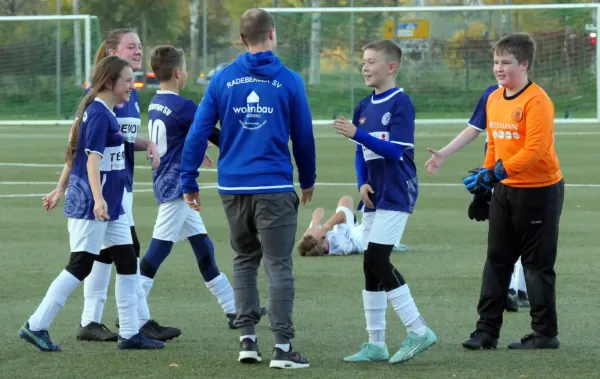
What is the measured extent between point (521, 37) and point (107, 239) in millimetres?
2765

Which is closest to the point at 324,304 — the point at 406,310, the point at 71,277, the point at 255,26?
the point at 406,310

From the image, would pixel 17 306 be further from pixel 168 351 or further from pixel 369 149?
pixel 369 149

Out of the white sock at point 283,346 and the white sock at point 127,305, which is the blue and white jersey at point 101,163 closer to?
the white sock at point 127,305

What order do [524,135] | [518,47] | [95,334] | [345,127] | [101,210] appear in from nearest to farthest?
[345,127] → [101,210] → [524,135] → [518,47] → [95,334]

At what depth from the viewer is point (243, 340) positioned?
732 centimetres

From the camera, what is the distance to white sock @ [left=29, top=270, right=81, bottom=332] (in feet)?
25.3

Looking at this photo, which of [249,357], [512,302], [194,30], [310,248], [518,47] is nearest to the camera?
[249,357]

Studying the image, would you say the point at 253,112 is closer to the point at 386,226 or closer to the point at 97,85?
the point at 386,226

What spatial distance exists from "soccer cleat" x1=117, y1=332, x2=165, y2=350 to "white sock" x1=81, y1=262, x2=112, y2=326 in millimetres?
480

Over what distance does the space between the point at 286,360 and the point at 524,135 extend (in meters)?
1.93

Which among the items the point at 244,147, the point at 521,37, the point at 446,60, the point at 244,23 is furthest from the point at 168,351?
the point at 446,60

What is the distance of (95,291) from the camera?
834cm

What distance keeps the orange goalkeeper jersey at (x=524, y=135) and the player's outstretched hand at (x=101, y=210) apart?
92.0 inches

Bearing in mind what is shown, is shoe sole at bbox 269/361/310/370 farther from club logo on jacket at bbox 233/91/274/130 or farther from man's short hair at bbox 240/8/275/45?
man's short hair at bbox 240/8/275/45
